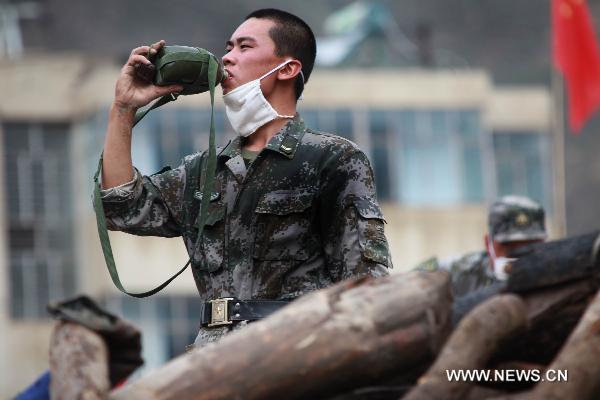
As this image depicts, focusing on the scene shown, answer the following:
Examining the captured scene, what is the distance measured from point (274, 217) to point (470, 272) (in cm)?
423

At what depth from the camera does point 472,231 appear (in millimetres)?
39938

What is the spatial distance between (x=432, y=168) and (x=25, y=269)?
893 centimetres

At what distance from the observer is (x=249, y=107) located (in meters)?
7.46

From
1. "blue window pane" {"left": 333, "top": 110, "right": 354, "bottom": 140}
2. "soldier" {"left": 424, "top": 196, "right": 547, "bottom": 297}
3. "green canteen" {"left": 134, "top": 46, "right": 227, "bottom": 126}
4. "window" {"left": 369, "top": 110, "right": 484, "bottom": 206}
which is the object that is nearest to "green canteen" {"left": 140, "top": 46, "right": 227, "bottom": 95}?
"green canteen" {"left": 134, "top": 46, "right": 227, "bottom": 126}

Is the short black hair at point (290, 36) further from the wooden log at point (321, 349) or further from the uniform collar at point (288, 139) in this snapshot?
the wooden log at point (321, 349)

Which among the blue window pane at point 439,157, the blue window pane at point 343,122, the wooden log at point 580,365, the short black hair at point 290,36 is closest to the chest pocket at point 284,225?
the short black hair at point 290,36

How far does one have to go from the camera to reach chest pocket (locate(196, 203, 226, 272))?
7.22 metres

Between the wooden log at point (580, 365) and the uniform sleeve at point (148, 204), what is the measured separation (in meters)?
2.51

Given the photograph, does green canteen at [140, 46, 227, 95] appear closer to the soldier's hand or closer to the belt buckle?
the soldier's hand

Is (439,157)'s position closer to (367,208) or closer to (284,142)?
(284,142)

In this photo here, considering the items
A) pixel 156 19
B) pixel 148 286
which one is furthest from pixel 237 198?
pixel 156 19

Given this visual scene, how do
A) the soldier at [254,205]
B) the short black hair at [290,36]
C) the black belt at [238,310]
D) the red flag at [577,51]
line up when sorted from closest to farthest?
the black belt at [238,310] < the soldier at [254,205] < the short black hair at [290,36] < the red flag at [577,51]

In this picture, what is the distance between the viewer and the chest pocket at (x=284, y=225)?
23.6 ft

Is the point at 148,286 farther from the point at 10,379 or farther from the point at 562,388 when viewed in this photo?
the point at 562,388
